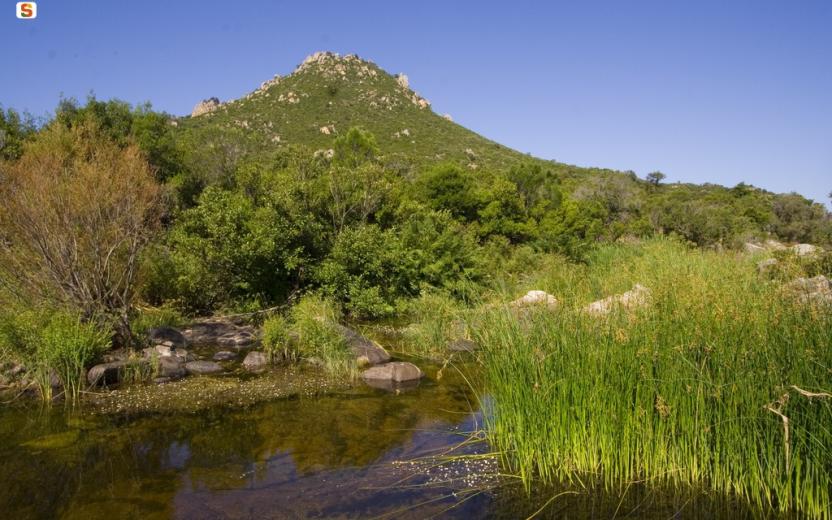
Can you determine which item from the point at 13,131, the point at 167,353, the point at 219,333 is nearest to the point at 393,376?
the point at 167,353

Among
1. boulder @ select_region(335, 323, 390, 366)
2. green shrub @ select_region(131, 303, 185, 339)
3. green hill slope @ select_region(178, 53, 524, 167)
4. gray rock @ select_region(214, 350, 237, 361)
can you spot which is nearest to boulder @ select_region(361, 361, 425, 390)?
boulder @ select_region(335, 323, 390, 366)

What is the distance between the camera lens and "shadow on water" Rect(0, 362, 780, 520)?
209 inches

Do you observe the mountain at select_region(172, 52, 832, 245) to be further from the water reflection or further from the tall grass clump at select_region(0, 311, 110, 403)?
the water reflection

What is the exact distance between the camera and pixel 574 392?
5195 mm

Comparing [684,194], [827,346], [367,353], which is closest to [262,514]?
[827,346]

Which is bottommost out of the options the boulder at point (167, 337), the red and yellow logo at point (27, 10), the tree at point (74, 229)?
the boulder at point (167, 337)

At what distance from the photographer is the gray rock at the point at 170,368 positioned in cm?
1017

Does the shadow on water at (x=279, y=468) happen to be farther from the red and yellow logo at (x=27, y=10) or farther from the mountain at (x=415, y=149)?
the mountain at (x=415, y=149)

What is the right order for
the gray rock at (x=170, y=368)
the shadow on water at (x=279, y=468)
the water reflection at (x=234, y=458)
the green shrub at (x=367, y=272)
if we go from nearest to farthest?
the shadow on water at (x=279, y=468), the water reflection at (x=234, y=458), the gray rock at (x=170, y=368), the green shrub at (x=367, y=272)

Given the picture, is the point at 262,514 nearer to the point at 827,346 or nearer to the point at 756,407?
the point at 756,407

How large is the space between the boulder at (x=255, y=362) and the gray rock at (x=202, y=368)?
1.65ft

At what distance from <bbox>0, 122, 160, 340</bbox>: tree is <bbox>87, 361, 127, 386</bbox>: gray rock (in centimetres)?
106

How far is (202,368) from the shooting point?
10656 millimetres

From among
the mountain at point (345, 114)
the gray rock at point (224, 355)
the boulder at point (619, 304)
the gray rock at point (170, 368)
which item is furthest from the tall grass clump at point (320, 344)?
the mountain at point (345, 114)
